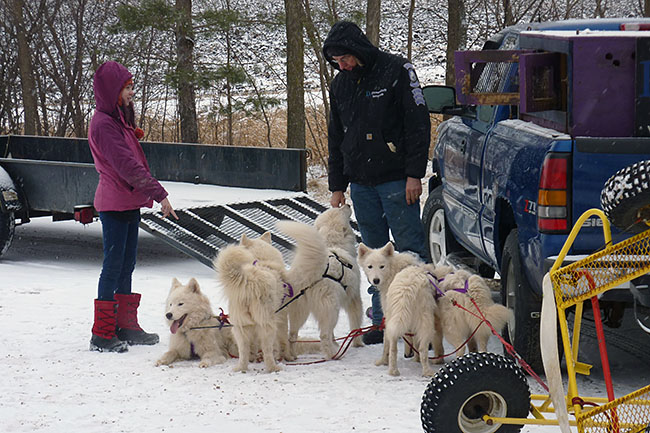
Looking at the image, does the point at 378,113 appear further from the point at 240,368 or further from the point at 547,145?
the point at 240,368

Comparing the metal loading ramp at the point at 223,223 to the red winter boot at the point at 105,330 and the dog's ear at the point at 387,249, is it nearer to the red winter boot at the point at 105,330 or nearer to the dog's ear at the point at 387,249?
the red winter boot at the point at 105,330

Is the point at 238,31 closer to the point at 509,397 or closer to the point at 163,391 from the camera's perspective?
the point at 163,391

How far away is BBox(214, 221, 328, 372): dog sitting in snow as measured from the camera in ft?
18.5

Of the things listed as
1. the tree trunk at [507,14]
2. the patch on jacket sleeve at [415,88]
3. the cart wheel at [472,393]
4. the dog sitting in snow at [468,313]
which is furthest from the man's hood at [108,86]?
the tree trunk at [507,14]

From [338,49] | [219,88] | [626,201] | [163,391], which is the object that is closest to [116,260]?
[163,391]

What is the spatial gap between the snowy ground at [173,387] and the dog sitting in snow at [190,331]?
94 millimetres

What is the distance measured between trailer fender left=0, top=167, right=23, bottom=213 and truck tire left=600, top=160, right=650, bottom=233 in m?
7.76

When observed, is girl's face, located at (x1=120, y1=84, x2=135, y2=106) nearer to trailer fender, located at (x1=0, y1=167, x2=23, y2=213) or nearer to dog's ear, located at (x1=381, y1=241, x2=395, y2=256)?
dog's ear, located at (x1=381, y1=241, x2=395, y2=256)

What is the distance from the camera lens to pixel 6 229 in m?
9.83

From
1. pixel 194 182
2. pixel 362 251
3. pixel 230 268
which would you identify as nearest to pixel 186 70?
pixel 194 182

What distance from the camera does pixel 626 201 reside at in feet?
10.9

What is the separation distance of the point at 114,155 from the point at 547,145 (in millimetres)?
3114

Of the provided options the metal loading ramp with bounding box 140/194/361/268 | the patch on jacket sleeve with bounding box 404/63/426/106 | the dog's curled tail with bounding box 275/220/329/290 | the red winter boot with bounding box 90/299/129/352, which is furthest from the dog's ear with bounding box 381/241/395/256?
the metal loading ramp with bounding box 140/194/361/268

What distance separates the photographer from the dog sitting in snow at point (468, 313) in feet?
17.9
